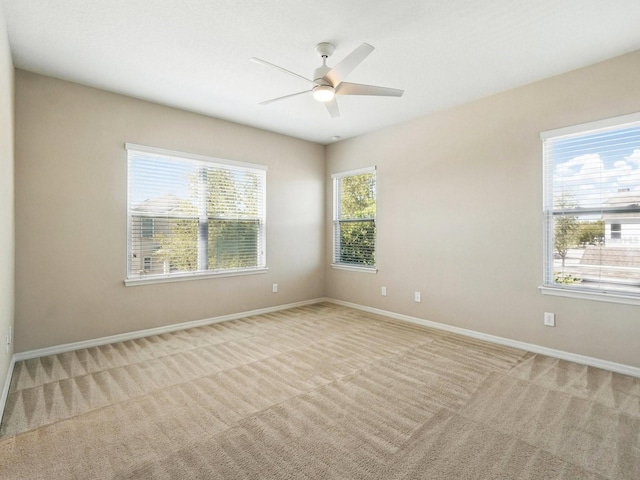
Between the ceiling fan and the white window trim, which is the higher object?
the ceiling fan

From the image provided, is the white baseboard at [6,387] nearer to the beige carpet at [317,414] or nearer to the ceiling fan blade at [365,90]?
the beige carpet at [317,414]

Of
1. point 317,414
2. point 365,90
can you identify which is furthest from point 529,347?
point 365,90

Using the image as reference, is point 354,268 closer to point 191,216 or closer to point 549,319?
point 191,216

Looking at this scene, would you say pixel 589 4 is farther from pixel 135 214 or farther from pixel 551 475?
pixel 135 214

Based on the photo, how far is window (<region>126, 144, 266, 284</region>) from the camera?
3941 millimetres

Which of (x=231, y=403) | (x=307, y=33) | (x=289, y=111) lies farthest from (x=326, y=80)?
(x=231, y=403)

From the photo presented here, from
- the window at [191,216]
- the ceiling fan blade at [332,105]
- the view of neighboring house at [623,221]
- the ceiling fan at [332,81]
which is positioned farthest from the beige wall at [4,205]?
the view of neighboring house at [623,221]

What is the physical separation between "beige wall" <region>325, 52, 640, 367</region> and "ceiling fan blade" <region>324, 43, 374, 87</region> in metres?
2.09

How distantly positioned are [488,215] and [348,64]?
2.40 m

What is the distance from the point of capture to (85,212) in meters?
3.54

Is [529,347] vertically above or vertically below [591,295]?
below

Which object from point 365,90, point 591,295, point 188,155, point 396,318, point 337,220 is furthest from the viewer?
point 337,220

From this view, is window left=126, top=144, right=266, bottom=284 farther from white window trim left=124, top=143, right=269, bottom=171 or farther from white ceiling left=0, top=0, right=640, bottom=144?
white ceiling left=0, top=0, right=640, bottom=144

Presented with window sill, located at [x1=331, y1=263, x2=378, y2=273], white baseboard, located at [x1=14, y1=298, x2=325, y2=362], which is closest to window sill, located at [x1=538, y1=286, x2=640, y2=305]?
window sill, located at [x1=331, y1=263, x2=378, y2=273]
